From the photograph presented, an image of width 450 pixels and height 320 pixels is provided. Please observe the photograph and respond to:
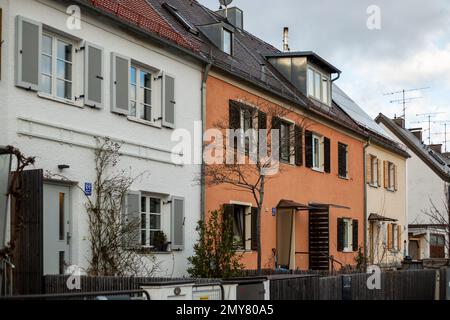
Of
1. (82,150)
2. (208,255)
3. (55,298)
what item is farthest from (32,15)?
(55,298)

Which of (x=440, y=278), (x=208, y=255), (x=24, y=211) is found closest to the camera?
(x=24, y=211)

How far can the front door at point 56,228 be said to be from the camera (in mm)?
13688

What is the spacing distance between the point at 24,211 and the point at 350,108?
23.7m

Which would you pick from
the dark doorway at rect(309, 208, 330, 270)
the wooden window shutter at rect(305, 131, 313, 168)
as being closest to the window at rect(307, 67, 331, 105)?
the wooden window shutter at rect(305, 131, 313, 168)

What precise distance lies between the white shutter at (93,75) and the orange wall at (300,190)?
14.8ft

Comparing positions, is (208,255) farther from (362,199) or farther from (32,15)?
(362,199)

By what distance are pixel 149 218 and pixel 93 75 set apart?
3.66 metres

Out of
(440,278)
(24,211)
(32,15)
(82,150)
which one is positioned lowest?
(440,278)

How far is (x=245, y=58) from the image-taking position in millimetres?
24484

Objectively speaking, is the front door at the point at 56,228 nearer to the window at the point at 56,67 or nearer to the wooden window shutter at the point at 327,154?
the window at the point at 56,67

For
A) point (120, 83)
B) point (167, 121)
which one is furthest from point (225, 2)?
point (120, 83)

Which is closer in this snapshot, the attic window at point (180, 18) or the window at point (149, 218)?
the window at point (149, 218)

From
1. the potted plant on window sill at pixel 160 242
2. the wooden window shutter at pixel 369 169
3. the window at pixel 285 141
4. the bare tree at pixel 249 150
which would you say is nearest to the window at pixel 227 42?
the bare tree at pixel 249 150

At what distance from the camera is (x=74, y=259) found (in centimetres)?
1418
